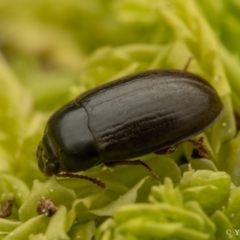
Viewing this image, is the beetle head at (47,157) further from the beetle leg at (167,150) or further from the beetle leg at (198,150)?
the beetle leg at (198,150)

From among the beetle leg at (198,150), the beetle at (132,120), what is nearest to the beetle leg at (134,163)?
the beetle at (132,120)

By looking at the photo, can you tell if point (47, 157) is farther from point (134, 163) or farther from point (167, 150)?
point (167, 150)

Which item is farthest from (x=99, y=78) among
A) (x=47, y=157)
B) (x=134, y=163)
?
(x=134, y=163)

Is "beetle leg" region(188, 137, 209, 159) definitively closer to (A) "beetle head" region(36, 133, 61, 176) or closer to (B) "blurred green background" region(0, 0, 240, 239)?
(B) "blurred green background" region(0, 0, 240, 239)

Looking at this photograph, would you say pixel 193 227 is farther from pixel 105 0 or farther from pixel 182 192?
pixel 105 0

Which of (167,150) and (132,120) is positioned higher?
(132,120)

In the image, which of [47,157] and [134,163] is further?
[47,157]

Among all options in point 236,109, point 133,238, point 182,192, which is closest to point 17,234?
point 133,238

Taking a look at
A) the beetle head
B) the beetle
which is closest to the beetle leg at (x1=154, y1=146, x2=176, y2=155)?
the beetle
